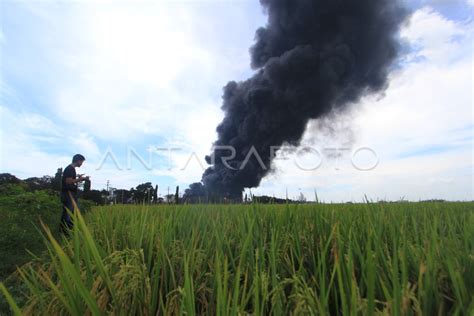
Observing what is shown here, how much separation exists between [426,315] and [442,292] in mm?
276

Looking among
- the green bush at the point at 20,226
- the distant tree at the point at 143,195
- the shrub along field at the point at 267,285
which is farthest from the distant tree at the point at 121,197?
the shrub along field at the point at 267,285

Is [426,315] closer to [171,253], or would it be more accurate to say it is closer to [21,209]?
[171,253]

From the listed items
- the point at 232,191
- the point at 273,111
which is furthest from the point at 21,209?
the point at 273,111

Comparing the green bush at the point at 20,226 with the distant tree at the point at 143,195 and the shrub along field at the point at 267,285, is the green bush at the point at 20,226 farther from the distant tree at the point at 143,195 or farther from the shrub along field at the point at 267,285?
the distant tree at the point at 143,195

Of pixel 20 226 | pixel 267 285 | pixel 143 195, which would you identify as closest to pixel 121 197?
pixel 143 195

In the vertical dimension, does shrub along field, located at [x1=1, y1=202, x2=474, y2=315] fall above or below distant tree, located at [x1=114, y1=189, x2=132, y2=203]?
below

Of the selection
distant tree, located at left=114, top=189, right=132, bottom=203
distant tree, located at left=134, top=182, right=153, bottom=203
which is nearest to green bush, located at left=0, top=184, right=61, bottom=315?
distant tree, located at left=114, top=189, right=132, bottom=203

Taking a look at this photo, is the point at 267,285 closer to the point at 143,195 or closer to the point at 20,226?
the point at 143,195

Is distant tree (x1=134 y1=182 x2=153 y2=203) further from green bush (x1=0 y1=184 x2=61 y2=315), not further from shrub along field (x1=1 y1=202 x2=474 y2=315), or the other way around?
shrub along field (x1=1 y1=202 x2=474 y2=315)

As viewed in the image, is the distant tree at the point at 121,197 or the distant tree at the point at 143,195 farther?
the distant tree at the point at 121,197

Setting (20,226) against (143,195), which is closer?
(143,195)

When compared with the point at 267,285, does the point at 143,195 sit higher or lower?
higher

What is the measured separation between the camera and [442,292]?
1.56 meters

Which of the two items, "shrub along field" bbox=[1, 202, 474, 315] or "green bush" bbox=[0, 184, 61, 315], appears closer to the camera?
"shrub along field" bbox=[1, 202, 474, 315]
